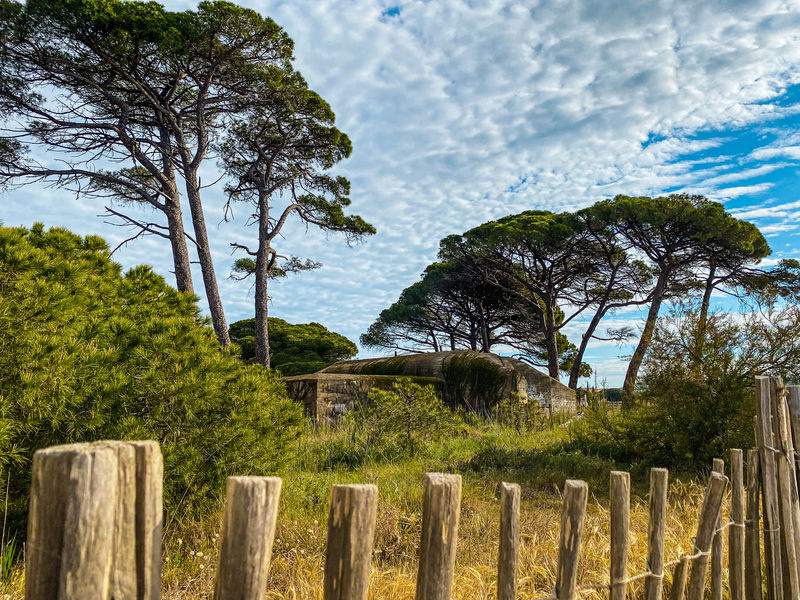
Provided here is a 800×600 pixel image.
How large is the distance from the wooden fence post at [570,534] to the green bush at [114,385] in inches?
91.4

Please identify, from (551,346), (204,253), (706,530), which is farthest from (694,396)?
(551,346)

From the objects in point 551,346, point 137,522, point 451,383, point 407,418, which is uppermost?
point 551,346

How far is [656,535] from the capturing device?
2055 millimetres

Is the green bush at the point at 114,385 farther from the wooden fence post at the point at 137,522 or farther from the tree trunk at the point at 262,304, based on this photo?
the tree trunk at the point at 262,304

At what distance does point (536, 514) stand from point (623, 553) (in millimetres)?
2400

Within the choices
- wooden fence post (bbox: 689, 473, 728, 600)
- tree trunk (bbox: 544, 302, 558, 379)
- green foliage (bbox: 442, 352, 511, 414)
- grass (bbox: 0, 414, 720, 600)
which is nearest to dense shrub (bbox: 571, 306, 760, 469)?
grass (bbox: 0, 414, 720, 600)

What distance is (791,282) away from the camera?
57.1 ft

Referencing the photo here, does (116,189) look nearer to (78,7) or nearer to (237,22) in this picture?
(78,7)

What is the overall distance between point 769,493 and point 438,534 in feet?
7.68

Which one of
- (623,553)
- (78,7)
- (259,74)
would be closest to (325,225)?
(259,74)

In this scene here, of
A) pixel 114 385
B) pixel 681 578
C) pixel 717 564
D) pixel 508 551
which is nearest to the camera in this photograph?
pixel 508 551

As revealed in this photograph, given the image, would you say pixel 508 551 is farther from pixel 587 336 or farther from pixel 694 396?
pixel 587 336

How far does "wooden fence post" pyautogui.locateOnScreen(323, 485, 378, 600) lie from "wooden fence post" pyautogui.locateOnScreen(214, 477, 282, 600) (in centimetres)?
15

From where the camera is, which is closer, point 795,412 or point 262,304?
point 795,412
